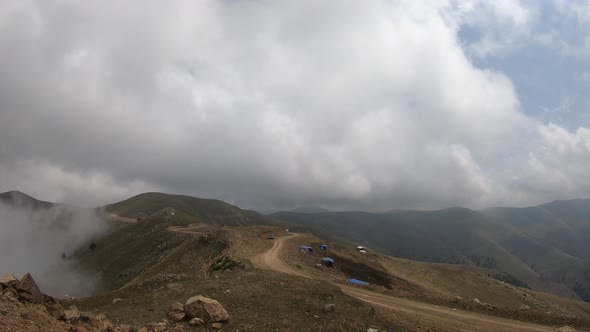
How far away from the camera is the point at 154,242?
11881 centimetres

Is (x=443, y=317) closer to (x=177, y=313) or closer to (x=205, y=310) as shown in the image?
(x=205, y=310)

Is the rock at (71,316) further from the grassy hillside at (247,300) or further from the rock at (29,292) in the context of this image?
the grassy hillside at (247,300)

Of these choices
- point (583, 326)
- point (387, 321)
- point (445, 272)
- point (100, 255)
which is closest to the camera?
point (387, 321)

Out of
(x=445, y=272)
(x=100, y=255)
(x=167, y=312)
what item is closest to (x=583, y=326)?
(x=167, y=312)

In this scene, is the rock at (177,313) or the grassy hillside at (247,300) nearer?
the rock at (177,313)

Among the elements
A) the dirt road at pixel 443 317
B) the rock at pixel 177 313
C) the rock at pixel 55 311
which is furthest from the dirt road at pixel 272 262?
the rock at pixel 55 311

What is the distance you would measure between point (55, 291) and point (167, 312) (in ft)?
415

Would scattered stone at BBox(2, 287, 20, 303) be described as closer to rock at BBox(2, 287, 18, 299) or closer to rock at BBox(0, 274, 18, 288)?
rock at BBox(2, 287, 18, 299)

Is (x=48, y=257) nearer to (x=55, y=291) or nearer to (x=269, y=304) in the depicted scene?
(x=55, y=291)

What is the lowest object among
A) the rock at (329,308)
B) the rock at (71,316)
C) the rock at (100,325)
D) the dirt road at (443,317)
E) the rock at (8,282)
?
the dirt road at (443,317)

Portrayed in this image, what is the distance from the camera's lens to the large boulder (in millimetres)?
21953

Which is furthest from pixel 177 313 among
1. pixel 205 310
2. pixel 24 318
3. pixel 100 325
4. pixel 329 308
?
pixel 329 308

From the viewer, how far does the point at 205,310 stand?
72.4ft

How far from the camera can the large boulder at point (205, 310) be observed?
72.0ft
